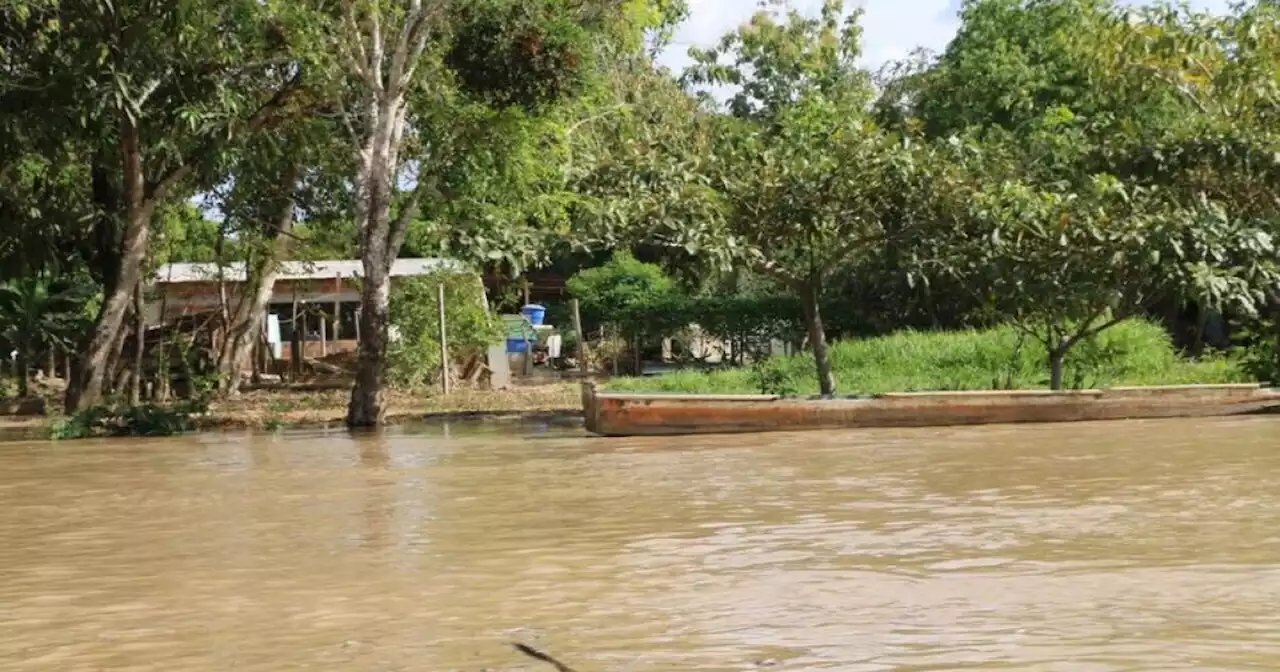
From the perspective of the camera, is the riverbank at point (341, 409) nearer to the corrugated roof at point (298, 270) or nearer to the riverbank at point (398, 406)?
the riverbank at point (398, 406)

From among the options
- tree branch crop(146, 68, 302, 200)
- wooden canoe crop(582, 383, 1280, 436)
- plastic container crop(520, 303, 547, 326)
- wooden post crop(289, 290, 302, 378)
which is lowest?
wooden canoe crop(582, 383, 1280, 436)

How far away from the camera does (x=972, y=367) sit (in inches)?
677

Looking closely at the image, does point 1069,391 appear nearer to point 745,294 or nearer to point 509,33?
point 509,33

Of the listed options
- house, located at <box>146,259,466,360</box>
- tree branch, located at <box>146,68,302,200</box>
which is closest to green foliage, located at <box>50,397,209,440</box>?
tree branch, located at <box>146,68,302,200</box>

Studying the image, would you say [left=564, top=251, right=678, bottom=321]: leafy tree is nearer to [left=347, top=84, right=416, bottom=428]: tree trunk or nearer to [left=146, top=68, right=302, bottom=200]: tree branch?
[left=146, top=68, right=302, bottom=200]: tree branch

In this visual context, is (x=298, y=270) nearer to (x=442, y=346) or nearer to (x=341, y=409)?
(x=442, y=346)

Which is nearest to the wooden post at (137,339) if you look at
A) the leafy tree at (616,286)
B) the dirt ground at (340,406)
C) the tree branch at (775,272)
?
the dirt ground at (340,406)

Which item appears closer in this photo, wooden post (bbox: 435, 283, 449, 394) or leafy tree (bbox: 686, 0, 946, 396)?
leafy tree (bbox: 686, 0, 946, 396)

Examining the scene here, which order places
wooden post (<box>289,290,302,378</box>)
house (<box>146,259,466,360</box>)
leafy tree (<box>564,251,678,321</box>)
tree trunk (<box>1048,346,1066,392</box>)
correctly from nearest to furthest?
tree trunk (<box>1048,346,1066,392</box>)
house (<box>146,259,466,360</box>)
wooden post (<box>289,290,302,378</box>)
leafy tree (<box>564,251,678,321</box>)

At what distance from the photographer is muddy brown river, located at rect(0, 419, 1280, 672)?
466 cm

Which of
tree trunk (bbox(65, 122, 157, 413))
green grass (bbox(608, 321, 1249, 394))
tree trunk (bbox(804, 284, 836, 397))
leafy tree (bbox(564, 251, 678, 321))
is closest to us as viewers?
tree trunk (bbox(804, 284, 836, 397))

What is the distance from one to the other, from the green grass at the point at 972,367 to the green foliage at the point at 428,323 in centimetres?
266

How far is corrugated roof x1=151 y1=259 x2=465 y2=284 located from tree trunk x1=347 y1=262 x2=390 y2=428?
184 inches

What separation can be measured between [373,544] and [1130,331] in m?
12.5
